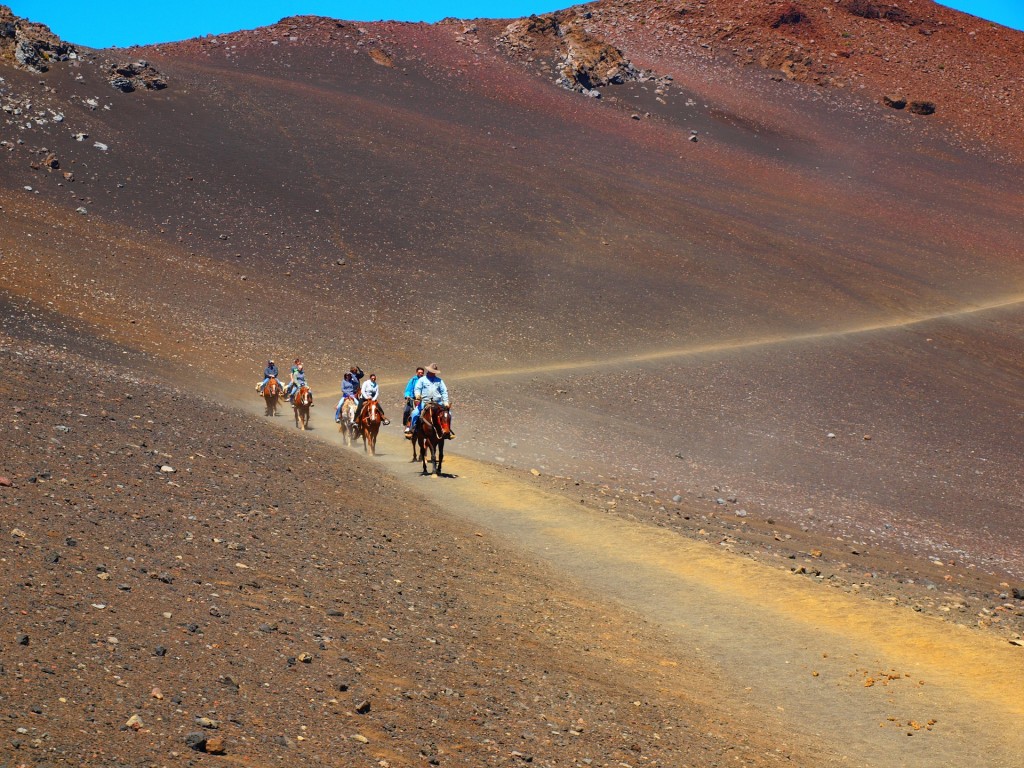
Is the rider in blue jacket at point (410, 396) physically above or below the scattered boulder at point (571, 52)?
below

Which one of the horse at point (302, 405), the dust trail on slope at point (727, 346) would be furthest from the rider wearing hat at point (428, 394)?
the dust trail on slope at point (727, 346)

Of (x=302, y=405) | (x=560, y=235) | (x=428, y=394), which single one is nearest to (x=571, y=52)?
(x=560, y=235)

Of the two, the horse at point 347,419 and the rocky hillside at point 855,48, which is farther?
the rocky hillside at point 855,48

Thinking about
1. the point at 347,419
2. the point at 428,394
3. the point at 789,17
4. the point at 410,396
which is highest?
the point at 789,17

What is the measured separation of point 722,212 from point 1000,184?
94.9 feet

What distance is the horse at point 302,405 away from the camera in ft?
84.4

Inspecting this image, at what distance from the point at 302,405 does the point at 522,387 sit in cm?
960

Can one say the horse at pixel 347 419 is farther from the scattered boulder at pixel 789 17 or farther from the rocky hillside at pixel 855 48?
the scattered boulder at pixel 789 17

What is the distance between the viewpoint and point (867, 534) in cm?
2289

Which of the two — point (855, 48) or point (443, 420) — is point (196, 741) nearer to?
point (443, 420)

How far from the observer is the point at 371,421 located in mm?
22906

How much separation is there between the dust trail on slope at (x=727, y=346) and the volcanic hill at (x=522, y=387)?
348 millimetres

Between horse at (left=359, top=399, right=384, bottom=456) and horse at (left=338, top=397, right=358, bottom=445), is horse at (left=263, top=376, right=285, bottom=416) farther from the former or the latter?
horse at (left=359, top=399, right=384, bottom=456)

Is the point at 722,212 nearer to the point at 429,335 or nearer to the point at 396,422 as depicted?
the point at 429,335
